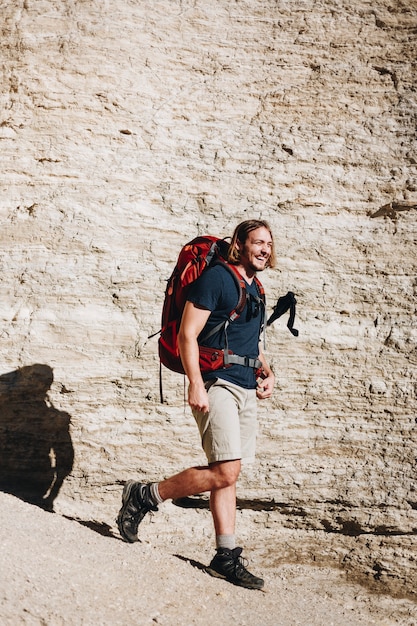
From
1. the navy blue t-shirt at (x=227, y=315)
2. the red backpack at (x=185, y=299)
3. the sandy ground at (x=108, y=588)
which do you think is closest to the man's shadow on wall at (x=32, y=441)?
the sandy ground at (x=108, y=588)

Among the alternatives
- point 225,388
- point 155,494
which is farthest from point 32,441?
point 225,388

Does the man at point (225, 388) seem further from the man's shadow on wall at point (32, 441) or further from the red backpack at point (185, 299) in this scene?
the man's shadow on wall at point (32, 441)

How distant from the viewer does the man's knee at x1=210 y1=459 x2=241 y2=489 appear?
5.46 metres

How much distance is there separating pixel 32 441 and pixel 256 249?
11.1 ft

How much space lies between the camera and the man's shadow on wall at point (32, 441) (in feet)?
24.9

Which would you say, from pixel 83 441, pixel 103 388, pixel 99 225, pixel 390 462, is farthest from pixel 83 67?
pixel 390 462

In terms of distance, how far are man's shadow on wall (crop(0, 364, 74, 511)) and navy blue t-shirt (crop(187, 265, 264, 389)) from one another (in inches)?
106

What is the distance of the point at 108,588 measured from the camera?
5137mm

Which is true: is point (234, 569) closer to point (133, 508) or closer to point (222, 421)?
point (133, 508)

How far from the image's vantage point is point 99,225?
8164 millimetres

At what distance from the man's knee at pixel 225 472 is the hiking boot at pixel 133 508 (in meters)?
0.70

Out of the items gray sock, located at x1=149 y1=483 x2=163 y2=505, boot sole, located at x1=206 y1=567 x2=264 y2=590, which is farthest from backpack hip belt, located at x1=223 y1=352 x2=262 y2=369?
boot sole, located at x1=206 y1=567 x2=264 y2=590

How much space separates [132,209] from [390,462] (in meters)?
3.86

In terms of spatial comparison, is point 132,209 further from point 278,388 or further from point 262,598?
point 262,598
